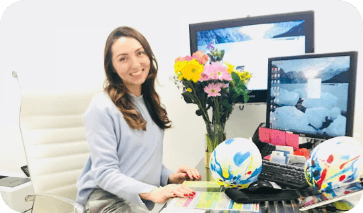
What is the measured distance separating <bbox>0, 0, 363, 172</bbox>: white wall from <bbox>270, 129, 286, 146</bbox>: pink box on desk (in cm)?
52

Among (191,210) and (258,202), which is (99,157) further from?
(258,202)

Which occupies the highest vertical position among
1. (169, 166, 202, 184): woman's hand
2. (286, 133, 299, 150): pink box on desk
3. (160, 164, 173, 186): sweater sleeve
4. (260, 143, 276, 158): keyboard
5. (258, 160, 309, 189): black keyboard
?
(286, 133, 299, 150): pink box on desk

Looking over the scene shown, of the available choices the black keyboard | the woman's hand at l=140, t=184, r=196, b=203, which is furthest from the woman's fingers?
the black keyboard

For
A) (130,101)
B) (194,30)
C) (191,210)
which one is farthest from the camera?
(194,30)

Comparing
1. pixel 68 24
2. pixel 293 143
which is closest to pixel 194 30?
pixel 293 143

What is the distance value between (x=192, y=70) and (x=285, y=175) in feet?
1.69

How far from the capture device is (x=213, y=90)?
3.71ft

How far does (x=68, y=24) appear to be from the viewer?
1.91 metres

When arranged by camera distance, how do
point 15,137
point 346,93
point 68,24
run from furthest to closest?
point 15,137 → point 68,24 → point 346,93

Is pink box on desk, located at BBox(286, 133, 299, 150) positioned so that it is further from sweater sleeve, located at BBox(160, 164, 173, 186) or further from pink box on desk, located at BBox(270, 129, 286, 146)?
sweater sleeve, located at BBox(160, 164, 173, 186)

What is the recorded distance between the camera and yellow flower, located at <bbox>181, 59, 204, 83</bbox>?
1.11 meters

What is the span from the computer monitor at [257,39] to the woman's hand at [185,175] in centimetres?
55

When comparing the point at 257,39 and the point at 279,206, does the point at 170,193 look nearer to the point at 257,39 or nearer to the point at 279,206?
the point at 279,206

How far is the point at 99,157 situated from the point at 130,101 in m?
0.28
